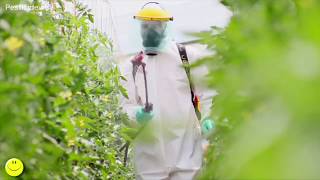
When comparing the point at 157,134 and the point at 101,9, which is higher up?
the point at 101,9

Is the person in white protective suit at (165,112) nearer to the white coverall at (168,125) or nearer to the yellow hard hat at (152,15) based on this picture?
the white coverall at (168,125)

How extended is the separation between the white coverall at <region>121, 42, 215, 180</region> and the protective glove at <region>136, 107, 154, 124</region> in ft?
0.21

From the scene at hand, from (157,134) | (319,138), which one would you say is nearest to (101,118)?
(157,134)

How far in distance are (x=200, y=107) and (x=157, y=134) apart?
308 mm

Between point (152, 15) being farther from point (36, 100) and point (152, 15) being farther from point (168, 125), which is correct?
point (36, 100)

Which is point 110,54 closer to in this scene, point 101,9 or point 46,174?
point 101,9

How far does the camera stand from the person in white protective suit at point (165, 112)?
362cm

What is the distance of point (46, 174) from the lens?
1.09m

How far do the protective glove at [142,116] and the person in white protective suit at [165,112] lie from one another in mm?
24

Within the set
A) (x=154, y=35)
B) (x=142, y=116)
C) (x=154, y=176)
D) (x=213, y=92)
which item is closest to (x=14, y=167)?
(x=213, y=92)

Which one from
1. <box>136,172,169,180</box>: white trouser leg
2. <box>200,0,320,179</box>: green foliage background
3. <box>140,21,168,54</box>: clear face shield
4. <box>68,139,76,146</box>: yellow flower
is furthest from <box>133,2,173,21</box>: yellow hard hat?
<box>200,0,320,179</box>: green foliage background

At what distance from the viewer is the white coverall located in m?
3.62

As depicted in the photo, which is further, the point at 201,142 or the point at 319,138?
the point at 201,142

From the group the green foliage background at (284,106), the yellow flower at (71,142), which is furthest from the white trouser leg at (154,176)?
the green foliage background at (284,106)
